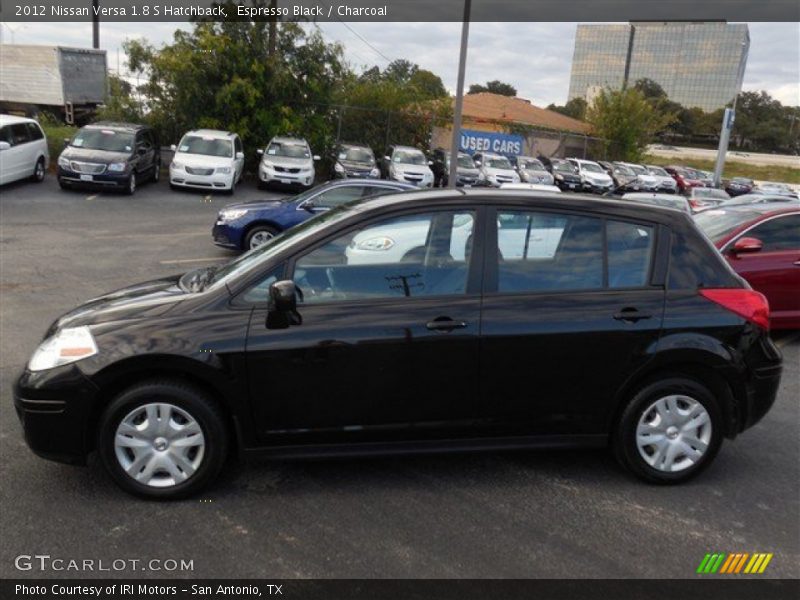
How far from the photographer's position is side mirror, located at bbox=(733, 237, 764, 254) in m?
7.51

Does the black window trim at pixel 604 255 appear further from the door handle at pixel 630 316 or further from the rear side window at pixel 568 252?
the door handle at pixel 630 316

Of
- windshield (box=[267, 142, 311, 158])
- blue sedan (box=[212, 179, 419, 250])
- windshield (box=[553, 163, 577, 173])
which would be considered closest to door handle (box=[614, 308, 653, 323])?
blue sedan (box=[212, 179, 419, 250])

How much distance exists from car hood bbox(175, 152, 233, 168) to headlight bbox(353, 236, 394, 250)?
15499mm

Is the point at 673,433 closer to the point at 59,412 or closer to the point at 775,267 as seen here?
the point at 59,412

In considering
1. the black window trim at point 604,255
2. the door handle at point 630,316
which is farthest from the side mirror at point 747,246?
the door handle at point 630,316

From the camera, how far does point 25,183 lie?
704 inches

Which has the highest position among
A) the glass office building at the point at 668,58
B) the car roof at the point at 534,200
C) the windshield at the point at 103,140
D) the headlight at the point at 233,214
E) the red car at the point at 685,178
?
the glass office building at the point at 668,58

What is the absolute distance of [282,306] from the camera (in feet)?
11.8

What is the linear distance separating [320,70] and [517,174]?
9048 millimetres

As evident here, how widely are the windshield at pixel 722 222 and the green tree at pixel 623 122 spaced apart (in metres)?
36.6

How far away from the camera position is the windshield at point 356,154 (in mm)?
23636

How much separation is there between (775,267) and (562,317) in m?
4.70

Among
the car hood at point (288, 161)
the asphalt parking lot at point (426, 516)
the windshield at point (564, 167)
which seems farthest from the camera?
the windshield at point (564, 167)

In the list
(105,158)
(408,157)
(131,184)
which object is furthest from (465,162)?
(105,158)
